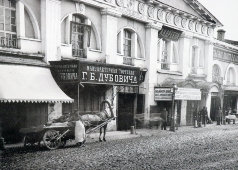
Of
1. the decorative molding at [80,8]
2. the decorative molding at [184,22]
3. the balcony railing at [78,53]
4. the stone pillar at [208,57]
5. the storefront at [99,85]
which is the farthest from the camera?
the stone pillar at [208,57]

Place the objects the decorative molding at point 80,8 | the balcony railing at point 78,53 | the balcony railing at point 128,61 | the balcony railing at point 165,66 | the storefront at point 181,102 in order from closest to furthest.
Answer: the decorative molding at point 80,8
the balcony railing at point 78,53
the balcony railing at point 128,61
the storefront at point 181,102
the balcony railing at point 165,66

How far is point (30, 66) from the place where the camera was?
13461 mm

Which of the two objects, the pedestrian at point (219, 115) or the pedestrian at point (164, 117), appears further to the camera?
the pedestrian at point (219, 115)

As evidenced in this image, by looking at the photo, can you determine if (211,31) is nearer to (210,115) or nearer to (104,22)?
(210,115)

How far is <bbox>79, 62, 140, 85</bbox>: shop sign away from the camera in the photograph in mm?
13922

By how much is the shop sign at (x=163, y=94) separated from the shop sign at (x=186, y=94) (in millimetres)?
482

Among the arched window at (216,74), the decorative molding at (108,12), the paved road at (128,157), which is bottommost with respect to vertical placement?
the paved road at (128,157)

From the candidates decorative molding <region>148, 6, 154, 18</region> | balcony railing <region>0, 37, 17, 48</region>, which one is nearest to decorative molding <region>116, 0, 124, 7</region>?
decorative molding <region>148, 6, 154, 18</region>

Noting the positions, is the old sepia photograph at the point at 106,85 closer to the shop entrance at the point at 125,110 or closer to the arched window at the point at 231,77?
the shop entrance at the point at 125,110

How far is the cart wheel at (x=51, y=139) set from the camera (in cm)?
1122

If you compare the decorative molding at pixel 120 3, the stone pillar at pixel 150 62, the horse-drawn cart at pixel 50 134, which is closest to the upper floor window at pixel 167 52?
the stone pillar at pixel 150 62

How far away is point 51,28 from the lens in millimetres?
14734

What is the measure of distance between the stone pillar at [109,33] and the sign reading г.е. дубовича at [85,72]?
216 centimetres

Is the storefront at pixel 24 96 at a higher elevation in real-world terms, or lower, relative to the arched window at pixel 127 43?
lower
